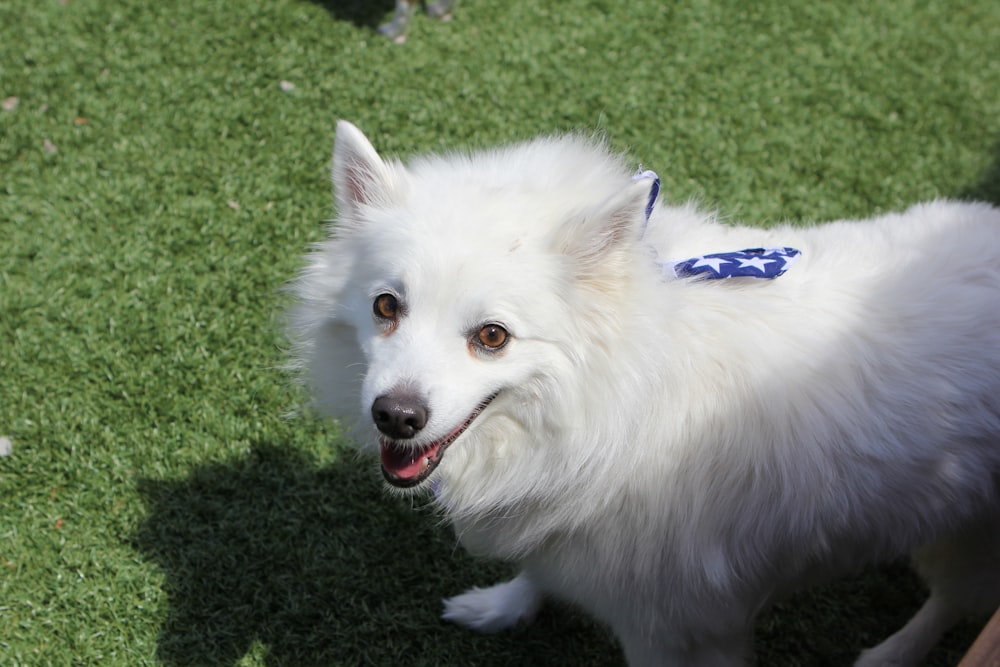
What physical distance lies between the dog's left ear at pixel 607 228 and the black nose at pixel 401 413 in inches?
22.9

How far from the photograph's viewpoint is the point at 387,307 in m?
2.20

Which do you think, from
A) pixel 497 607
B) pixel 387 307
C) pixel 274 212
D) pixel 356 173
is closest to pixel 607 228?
pixel 387 307

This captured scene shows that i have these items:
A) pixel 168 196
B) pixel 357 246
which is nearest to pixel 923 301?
pixel 357 246

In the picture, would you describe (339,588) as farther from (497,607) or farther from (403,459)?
(403,459)

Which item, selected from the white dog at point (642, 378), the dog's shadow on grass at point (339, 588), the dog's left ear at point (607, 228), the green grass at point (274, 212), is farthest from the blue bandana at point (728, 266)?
the dog's shadow on grass at point (339, 588)

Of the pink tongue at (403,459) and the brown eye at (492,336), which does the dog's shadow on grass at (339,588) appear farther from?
the brown eye at (492,336)

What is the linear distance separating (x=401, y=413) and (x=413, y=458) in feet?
0.86

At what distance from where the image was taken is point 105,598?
3201 millimetres

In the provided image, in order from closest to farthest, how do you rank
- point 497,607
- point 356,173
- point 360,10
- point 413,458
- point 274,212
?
point 413,458
point 356,173
point 497,607
point 274,212
point 360,10

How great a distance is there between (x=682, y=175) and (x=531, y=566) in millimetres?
2990

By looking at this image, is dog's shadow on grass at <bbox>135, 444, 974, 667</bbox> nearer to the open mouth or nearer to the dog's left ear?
the open mouth

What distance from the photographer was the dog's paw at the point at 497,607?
3281 mm

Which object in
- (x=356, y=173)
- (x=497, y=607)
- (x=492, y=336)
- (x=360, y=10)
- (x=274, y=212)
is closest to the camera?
(x=492, y=336)

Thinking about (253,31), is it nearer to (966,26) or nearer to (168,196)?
(168,196)
